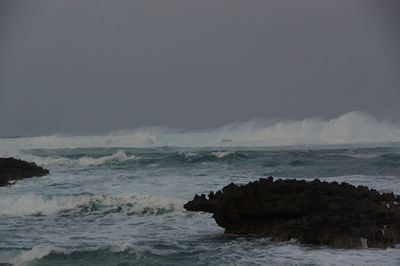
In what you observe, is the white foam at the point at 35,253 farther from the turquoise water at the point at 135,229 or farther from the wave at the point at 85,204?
the wave at the point at 85,204

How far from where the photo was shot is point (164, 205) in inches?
490

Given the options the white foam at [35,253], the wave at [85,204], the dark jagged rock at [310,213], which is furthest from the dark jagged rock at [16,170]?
the dark jagged rock at [310,213]

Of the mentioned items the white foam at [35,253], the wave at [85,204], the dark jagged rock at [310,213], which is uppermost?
the dark jagged rock at [310,213]

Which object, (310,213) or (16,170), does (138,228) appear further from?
(16,170)

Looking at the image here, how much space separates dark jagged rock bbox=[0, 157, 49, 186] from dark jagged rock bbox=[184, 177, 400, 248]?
12238 mm

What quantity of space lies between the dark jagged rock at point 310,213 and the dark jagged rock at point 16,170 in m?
12.2

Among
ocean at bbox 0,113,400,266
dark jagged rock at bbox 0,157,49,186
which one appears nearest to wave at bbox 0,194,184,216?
ocean at bbox 0,113,400,266

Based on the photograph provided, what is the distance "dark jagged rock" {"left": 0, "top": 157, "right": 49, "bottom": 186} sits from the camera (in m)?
20.5

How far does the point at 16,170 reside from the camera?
2158 cm

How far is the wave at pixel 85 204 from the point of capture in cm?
1240

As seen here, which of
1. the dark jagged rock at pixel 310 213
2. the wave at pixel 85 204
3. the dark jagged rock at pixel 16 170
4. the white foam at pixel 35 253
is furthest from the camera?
the dark jagged rock at pixel 16 170

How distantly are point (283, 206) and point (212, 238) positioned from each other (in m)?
1.31

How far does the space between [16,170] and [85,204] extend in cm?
936

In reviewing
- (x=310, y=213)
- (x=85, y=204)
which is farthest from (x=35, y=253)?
(x=85, y=204)
